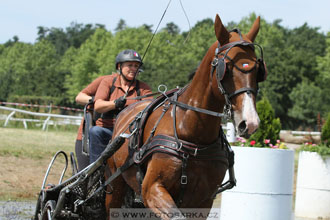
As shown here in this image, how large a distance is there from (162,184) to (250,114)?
1.09m

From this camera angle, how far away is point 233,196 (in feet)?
26.0

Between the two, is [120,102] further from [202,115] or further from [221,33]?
[221,33]

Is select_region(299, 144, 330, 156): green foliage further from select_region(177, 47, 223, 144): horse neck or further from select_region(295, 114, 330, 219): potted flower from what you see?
select_region(177, 47, 223, 144): horse neck

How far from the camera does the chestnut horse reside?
13.4 feet

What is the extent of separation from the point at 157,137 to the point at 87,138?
175 centimetres

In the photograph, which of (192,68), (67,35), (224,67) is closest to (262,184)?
(224,67)

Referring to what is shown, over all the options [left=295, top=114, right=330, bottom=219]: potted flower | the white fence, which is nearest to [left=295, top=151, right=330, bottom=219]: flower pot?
[left=295, top=114, right=330, bottom=219]: potted flower

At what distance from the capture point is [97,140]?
5957 millimetres

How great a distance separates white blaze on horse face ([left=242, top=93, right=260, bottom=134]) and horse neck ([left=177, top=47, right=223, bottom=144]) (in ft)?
1.66

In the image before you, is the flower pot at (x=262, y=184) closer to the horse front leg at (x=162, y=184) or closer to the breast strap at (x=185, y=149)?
the breast strap at (x=185, y=149)

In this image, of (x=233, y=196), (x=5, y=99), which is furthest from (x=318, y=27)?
(x=233, y=196)

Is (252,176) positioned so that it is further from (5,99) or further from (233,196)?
(5,99)

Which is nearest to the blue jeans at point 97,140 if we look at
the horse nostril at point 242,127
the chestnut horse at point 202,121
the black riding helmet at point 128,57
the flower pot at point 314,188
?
the black riding helmet at point 128,57

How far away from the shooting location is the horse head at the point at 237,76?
391 centimetres
